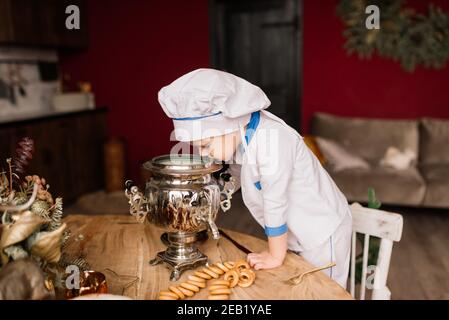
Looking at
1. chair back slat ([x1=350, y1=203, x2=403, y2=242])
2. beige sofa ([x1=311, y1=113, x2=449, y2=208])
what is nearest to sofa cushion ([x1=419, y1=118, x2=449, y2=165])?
beige sofa ([x1=311, y1=113, x2=449, y2=208])

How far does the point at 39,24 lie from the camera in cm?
412

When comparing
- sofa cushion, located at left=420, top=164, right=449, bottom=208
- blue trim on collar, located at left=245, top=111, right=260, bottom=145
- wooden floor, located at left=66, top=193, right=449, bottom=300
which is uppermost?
blue trim on collar, located at left=245, top=111, right=260, bottom=145

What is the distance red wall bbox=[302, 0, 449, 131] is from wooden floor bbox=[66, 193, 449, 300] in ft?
4.03

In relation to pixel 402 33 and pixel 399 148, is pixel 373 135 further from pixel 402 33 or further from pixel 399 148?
pixel 402 33

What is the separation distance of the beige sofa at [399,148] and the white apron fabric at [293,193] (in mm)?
2540

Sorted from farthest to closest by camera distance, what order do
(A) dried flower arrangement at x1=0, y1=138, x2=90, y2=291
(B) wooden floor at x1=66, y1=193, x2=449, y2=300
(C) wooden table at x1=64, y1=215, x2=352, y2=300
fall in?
(B) wooden floor at x1=66, y1=193, x2=449, y2=300
(C) wooden table at x1=64, y1=215, x2=352, y2=300
(A) dried flower arrangement at x1=0, y1=138, x2=90, y2=291

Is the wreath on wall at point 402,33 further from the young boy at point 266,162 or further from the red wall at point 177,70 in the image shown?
the young boy at point 266,162

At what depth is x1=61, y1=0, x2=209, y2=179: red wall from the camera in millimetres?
4789

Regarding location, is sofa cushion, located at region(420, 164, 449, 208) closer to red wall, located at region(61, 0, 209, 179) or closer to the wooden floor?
the wooden floor

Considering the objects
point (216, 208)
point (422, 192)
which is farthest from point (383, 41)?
point (216, 208)

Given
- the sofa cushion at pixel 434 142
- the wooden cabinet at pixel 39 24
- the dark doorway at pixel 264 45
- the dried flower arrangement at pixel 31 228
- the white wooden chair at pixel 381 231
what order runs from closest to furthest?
1. the dried flower arrangement at pixel 31 228
2. the white wooden chair at pixel 381 231
3. the wooden cabinet at pixel 39 24
4. the sofa cushion at pixel 434 142
5. the dark doorway at pixel 264 45

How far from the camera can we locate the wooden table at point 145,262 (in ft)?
3.12

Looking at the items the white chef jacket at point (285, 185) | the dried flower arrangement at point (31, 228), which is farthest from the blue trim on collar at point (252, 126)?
the dried flower arrangement at point (31, 228)

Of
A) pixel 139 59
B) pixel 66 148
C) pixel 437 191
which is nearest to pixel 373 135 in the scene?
pixel 437 191
